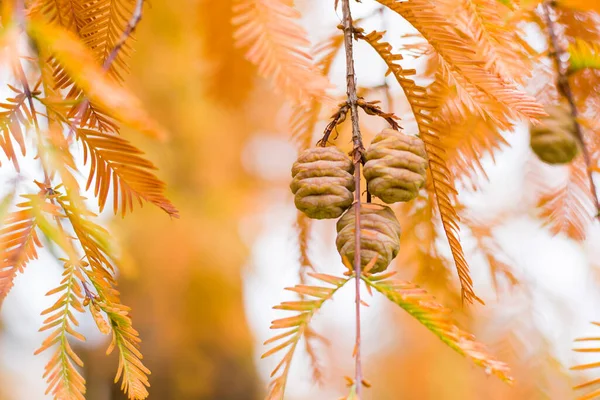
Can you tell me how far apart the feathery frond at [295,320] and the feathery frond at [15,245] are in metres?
0.21

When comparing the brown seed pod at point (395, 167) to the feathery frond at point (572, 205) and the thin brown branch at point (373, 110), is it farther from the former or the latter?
the feathery frond at point (572, 205)

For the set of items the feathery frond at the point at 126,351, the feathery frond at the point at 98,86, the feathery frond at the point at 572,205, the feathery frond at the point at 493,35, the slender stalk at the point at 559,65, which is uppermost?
the slender stalk at the point at 559,65

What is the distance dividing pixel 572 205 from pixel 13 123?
2.33 ft

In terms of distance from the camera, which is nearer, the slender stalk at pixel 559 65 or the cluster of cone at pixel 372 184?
the cluster of cone at pixel 372 184

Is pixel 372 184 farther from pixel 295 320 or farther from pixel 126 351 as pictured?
pixel 126 351

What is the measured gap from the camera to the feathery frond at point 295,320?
381 millimetres

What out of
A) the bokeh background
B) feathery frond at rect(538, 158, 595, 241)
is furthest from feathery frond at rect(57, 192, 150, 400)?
the bokeh background

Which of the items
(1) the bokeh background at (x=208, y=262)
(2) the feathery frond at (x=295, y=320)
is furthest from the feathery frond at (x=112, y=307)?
(1) the bokeh background at (x=208, y=262)

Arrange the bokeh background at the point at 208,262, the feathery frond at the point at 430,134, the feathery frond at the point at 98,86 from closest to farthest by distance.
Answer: the feathery frond at the point at 98,86
the feathery frond at the point at 430,134
the bokeh background at the point at 208,262

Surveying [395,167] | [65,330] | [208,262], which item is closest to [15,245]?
[65,330]

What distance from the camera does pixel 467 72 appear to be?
463 mm

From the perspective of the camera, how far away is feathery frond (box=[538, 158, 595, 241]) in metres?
0.75

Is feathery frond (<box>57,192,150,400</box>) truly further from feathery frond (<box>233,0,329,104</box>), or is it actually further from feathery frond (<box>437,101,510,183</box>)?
feathery frond (<box>437,101,510,183</box>)

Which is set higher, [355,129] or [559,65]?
[559,65]
